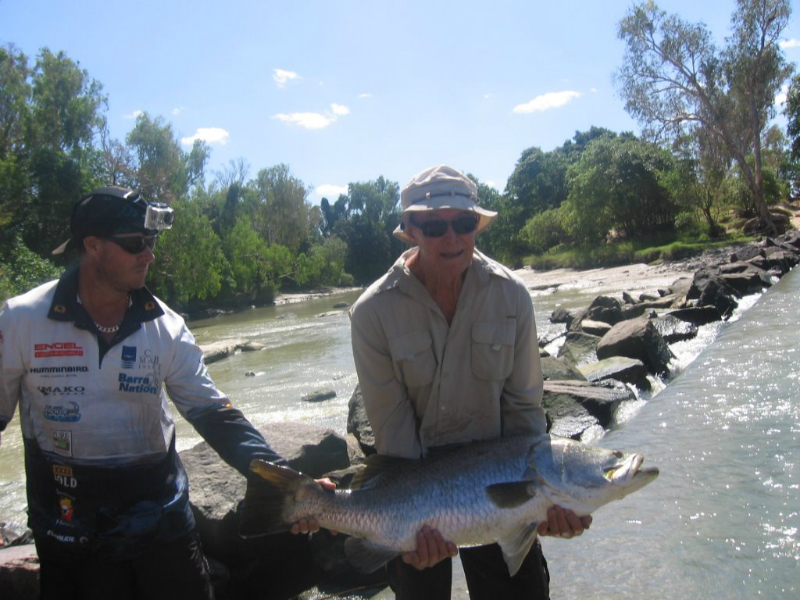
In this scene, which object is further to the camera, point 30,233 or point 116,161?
point 116,161

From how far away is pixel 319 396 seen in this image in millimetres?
11977

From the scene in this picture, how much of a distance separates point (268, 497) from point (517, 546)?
1105 mm

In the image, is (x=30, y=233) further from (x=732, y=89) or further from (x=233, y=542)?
(x=732, y=89)

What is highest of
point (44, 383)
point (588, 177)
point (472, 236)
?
point (588, 177)

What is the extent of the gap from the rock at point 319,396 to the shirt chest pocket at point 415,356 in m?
9.03

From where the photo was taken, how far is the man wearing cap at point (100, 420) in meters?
2.69

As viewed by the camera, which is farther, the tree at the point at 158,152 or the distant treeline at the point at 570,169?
the tree at the point at 158,152

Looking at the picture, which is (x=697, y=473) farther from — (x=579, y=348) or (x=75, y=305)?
(x=579, y=348)

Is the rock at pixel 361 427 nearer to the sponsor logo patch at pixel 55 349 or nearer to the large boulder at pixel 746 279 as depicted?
the sponsor logo patch at pixel 55 349

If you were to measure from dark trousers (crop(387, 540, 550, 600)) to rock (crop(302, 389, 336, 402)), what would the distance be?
8.94 m

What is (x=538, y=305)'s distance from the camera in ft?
82.5

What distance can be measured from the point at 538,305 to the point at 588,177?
900 inches

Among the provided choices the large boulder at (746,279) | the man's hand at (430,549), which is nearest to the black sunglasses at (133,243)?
the man's hand at (430,549)

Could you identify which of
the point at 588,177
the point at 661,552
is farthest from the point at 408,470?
the point at 588,177
